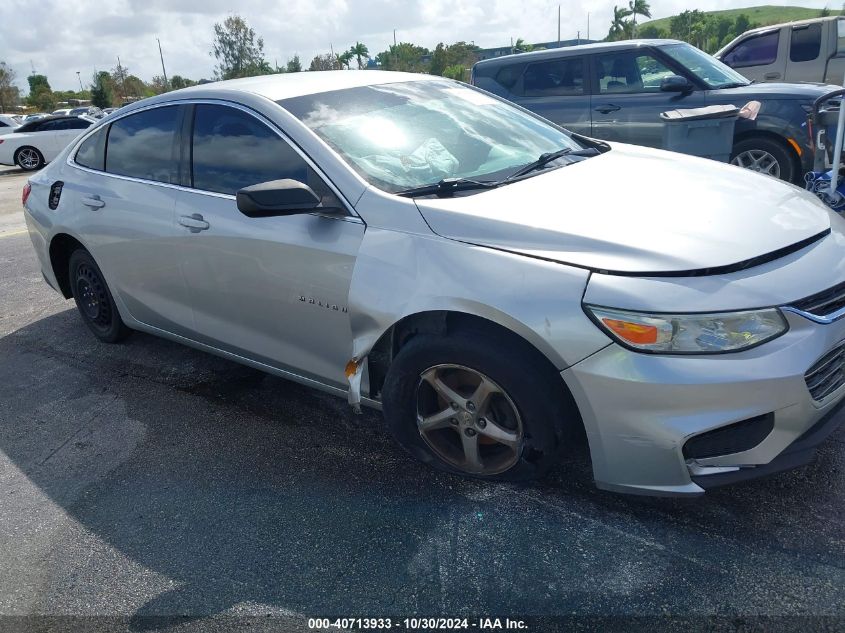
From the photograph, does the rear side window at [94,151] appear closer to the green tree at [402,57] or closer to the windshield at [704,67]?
the windshield at [704,67]

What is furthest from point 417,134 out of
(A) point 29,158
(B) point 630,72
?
(A) point 29,158

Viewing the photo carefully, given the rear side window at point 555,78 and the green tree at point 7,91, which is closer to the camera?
the rear side window at point 555,78

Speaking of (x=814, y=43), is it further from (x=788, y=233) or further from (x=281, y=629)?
(x=281, y=629)

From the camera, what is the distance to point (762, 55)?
37.0 ft

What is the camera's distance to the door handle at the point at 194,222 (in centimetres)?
343

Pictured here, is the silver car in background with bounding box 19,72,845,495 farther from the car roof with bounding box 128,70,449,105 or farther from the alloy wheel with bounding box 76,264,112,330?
the alloy wheel with bounding box 76,264,112,330

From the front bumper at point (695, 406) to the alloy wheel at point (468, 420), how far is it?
35 cm

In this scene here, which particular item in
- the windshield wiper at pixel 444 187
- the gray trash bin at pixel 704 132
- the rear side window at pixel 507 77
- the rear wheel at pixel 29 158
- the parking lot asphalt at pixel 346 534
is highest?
the rear side window at pixel 507 77

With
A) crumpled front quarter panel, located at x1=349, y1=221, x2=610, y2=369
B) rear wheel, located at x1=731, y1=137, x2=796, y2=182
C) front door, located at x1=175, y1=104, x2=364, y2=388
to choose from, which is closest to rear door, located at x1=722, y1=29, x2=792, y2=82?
rear wheel, located at x1=731, y1=137, x2=796, y2=182

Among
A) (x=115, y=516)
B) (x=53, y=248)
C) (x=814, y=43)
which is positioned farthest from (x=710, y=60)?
(x=115, y=516)

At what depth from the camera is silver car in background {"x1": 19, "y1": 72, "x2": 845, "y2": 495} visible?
2.26 meters

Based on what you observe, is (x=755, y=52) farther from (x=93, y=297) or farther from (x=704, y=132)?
(x=93, y=297)

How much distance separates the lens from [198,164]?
11.7 feet

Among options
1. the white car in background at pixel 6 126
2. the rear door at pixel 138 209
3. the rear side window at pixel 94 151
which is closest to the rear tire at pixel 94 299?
the rear door at pixel 138 209
